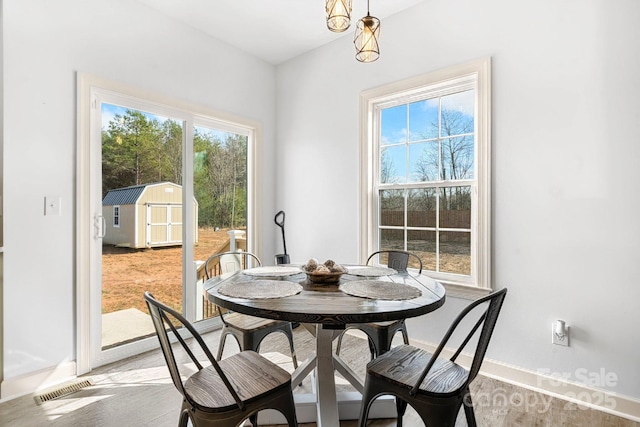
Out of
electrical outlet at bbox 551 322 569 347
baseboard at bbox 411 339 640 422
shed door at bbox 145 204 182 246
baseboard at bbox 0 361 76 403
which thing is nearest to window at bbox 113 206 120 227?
shed door at bbox 145 204 182 246

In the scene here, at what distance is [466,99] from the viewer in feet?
8.63

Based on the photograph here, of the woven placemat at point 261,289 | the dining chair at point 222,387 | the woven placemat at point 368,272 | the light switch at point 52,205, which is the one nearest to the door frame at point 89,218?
the light switch at point 52,205

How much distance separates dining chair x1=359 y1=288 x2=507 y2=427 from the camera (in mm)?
1262

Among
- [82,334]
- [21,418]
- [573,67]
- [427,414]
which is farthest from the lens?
[82,334]

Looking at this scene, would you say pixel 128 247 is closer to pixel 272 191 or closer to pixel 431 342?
pixel 272 191

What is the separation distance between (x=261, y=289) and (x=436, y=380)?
0.85 m

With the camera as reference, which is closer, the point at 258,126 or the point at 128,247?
the point at 128,247

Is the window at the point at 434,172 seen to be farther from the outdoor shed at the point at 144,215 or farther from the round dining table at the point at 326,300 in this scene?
the outdoor shed at the point at 144,215

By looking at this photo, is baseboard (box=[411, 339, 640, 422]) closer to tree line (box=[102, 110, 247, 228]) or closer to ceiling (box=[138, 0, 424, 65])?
tree line (box=[102, 110, 247, 228])

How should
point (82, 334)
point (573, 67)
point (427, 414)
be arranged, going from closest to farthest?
point (427, 414) → point (573, 67) → point (82, 334)

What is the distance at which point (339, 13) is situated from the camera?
175cm

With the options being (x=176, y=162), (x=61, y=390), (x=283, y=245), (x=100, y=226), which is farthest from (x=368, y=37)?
(x=61, y=390)

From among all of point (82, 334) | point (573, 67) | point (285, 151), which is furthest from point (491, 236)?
point (82, 334)

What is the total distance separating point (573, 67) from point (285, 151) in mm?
2634
